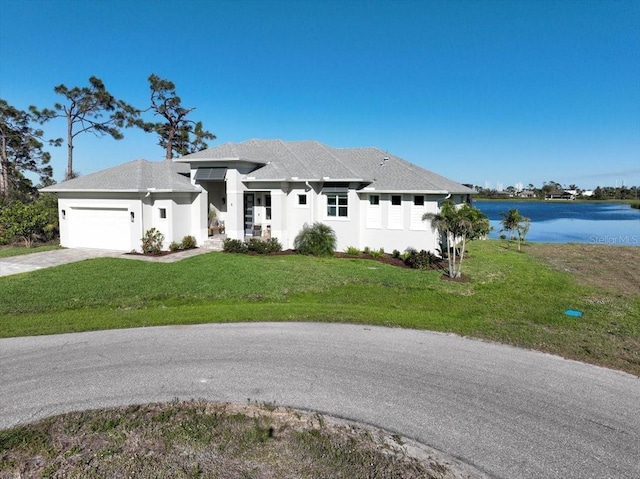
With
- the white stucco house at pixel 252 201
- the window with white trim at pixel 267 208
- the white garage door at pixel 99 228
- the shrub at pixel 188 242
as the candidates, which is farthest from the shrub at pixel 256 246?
the white garage door at pixel 99 228

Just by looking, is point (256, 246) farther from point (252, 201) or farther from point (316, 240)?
point (252, 201)

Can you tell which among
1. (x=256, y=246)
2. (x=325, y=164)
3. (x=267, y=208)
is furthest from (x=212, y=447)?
(x=325, y=164)

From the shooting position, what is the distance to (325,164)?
70.1 feet

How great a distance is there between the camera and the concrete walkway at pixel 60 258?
15406mm

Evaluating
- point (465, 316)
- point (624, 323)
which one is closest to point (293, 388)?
point (465, 316)

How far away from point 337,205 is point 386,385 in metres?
14.5

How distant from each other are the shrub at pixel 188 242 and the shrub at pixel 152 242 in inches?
40.8

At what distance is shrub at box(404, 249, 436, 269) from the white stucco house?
1106 mm

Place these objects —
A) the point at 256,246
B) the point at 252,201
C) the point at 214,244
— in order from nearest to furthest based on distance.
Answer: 1. the point at 256,246
2. the point at 214,244
3. the point at 252,201

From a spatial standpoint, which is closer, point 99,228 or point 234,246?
point 234,246

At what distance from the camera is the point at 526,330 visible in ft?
28.6

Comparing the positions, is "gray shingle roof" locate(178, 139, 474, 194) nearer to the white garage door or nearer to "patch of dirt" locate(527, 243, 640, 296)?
the white garage door

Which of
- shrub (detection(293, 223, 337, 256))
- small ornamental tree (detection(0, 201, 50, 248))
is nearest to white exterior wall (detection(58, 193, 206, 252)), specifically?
small ornamental tree (detection(0, 201, 50, 248))

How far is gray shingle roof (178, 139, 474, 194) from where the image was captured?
19500mm
